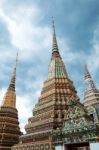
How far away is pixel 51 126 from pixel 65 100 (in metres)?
6.67

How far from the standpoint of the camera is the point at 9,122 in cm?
4291

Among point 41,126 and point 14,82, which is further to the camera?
point 14,82

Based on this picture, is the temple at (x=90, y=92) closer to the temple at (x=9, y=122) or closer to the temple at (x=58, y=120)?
the temple at (x=58, y=120)

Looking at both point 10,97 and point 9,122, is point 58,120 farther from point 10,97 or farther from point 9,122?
point 10,97

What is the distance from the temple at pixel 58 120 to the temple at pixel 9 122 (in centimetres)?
643

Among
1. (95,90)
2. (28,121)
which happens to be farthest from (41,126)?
(95,90)

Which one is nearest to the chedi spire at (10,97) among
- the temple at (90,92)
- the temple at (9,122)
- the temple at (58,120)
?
the temple at (9,122)

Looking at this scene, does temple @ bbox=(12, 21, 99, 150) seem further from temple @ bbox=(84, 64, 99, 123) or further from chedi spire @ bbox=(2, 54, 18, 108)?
chedi spire @ bbox=(2, 54, 18, 108)

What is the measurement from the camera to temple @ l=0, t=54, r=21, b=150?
3978 cm

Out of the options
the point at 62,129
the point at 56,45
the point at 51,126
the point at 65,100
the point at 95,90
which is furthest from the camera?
the point at 56,45

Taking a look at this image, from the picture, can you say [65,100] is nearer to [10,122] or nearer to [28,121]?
[28,121]

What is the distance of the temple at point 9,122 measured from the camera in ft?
131

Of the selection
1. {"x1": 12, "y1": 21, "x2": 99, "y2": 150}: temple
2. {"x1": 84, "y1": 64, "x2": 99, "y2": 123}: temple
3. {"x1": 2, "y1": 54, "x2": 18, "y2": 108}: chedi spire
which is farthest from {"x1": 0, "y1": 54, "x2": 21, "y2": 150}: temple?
{"x1": 84, "y1": 64, "x2": 99, "y2": 123}: temple

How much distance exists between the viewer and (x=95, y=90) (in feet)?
139
